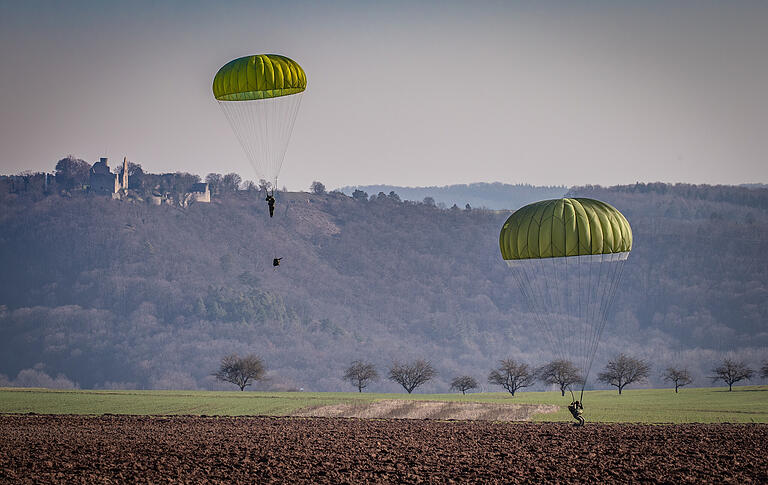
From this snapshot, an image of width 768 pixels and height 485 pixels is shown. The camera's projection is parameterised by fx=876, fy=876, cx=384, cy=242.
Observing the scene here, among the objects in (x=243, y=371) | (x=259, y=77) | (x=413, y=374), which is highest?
(x=259, y=77)

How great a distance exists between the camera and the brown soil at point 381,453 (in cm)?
2934

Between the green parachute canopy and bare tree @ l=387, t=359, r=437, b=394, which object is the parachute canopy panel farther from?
bare tree @ l=387, t=359, r=437, b=394

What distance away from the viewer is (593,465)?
31.0 meters

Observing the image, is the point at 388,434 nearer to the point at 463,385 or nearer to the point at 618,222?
the point at 618,222

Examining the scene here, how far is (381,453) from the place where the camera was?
34062mm

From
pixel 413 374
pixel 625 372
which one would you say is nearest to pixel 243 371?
pixel 413 374

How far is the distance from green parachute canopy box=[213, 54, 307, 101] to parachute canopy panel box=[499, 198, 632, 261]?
12.8 metres

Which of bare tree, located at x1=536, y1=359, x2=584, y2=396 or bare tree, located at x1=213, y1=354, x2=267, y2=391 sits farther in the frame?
bare tree, located at x1=213, y1=354, x2=267, y2=391

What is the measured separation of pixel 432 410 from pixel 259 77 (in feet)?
107

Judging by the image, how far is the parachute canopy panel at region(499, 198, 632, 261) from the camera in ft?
119

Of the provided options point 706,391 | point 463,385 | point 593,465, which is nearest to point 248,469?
point 593,465

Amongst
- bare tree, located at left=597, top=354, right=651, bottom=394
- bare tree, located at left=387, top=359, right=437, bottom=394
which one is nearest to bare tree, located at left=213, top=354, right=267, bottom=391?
bare tree, located at left=387, top=359, right=437, bottom=394

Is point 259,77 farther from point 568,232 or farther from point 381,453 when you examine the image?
point 381,453

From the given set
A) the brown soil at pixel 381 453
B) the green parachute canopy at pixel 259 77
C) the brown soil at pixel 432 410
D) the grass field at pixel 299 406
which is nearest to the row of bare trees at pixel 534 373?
the grass field at pixel 299 406
